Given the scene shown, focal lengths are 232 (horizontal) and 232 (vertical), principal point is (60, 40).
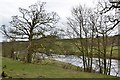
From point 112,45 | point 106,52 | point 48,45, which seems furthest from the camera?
point 106,52

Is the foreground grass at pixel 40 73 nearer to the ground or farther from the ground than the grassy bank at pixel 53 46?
nearer to the ground

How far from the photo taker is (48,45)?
109 ft

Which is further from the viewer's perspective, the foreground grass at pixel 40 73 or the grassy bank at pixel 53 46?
the grassy bank at pixel 53 46

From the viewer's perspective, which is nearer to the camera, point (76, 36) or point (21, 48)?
point (21, 48)

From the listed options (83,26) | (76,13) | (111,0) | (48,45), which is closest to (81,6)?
(76,13)

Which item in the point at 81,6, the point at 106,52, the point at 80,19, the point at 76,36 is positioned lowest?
the point at 106,52

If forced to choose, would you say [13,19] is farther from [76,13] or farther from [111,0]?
[111,0]

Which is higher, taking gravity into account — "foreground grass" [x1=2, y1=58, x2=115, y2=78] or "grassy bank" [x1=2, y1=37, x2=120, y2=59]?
"grassy bank" [x1=2, y1=37, x2=120, y2=59]

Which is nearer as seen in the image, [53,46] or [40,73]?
[40,73]

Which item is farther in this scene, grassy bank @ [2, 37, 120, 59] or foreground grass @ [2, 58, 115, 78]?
grassy bank @ [2, 37, 120, 59]

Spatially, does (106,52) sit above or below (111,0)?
below

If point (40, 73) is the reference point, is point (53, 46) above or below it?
above

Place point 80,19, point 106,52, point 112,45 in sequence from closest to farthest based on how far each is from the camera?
point 112,45 < point 106,52 < point 80,19

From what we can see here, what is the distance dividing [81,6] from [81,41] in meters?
7.37
